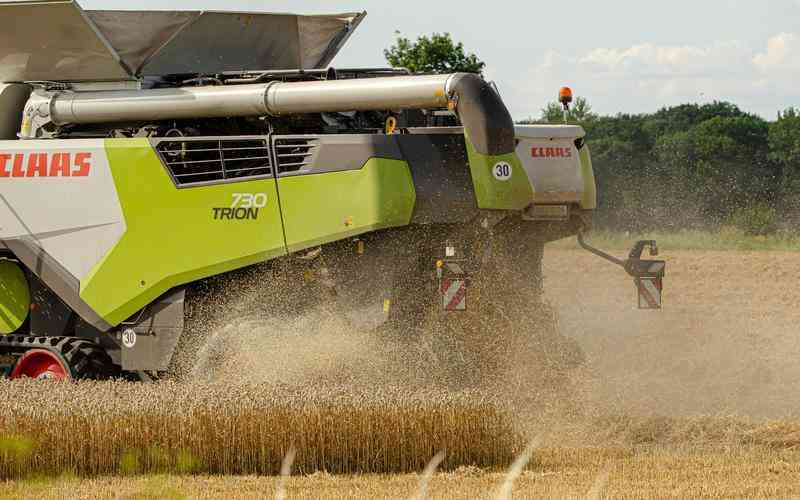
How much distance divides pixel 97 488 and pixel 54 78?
13.2 ft

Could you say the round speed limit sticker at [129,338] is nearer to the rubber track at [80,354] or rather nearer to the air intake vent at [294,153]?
the rubber track at [80,354]

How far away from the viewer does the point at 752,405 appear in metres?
9.57

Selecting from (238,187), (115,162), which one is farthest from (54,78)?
(238,187)

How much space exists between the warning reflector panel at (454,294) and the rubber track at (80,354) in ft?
8.92

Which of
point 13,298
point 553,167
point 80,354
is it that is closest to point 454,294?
point 553,167

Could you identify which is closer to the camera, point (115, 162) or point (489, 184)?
point (489, 184)

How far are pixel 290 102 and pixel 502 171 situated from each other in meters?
1.53

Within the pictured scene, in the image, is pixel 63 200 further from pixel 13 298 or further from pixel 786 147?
pixel 786 147

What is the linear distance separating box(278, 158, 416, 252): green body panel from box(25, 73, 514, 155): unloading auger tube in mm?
490

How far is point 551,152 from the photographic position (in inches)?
343

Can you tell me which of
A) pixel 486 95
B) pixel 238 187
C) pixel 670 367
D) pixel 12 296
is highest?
pixel 486 95

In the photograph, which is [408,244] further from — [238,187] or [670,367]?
[670,367]

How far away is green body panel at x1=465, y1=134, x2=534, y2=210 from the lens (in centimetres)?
810

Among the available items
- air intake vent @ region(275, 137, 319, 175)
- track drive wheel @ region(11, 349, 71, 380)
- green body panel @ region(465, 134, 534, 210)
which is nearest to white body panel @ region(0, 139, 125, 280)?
track drive wheel @ region(11, 349, 71, 380)
